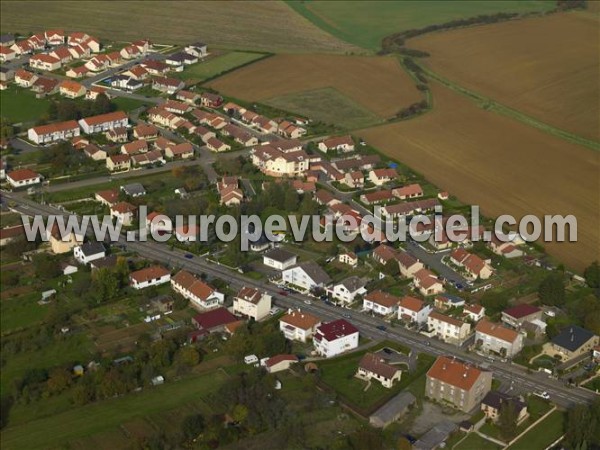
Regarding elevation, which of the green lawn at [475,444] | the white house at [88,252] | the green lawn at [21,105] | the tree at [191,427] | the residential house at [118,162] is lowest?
the green lawn at [21,105]

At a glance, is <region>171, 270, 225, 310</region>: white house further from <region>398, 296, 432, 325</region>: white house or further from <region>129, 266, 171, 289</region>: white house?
<region>398, 296, 432, 325</region>: white house

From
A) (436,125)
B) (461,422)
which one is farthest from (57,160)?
(461,422)

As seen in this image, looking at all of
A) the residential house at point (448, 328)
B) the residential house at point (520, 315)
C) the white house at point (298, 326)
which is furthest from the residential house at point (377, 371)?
the residential house at point (520, 315)

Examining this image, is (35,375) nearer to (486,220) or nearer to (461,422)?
(461,422)

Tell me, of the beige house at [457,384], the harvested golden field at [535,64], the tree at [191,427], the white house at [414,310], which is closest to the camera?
the tree at [191,427]

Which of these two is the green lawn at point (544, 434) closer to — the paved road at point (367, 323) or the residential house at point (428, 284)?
the paved road at point (367, 323)

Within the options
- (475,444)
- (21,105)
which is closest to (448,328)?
(475,444)
